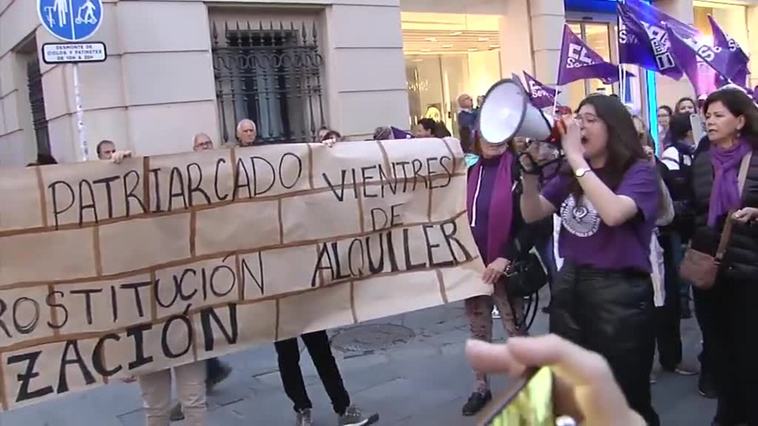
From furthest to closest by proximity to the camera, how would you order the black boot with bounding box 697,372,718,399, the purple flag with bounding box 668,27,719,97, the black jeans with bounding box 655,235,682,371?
the purple flag with bounding box 668,27,719,97, the black jeans with bounding box 655,235,682,371, the black boot with bounding box 697,372,718,399

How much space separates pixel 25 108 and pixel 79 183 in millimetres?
8352

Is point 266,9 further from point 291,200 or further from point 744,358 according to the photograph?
point 744,358

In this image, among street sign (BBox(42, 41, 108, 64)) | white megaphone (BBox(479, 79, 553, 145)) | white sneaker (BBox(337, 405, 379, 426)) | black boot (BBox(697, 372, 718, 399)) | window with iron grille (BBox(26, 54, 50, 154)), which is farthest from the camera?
window with iron grille (BBox(26, 54, 50, 154))

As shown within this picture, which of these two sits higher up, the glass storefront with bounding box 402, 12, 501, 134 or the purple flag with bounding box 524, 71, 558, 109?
the glass storefront with bounding box 402, 12, 501, 134

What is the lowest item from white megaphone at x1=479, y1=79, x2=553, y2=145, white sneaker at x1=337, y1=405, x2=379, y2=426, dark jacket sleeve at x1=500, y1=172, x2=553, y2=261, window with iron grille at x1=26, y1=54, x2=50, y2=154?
white sneaker at x1=337, y1=405, x2=379, y2=426

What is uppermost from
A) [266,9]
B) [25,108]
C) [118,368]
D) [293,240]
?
[266,9]

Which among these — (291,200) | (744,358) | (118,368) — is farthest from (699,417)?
(118,368)

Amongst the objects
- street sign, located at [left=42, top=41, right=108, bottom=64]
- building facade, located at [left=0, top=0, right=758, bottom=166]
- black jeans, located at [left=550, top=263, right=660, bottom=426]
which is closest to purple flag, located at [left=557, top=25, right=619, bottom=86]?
building facade, located at [left=0, top=0, right=758, bottom=166]

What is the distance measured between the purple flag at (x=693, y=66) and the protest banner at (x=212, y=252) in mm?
2926

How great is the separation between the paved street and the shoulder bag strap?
1095 mm

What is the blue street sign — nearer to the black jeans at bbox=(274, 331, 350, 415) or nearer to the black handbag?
the black jeans at bbox=(274, 331, 350, 415)

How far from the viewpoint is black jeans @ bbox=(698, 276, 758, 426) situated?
4.03 metres

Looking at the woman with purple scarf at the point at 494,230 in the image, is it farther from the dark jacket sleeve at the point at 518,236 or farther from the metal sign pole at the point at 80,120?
the metal sign pole at the point at 80,120

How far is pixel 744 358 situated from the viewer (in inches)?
159
